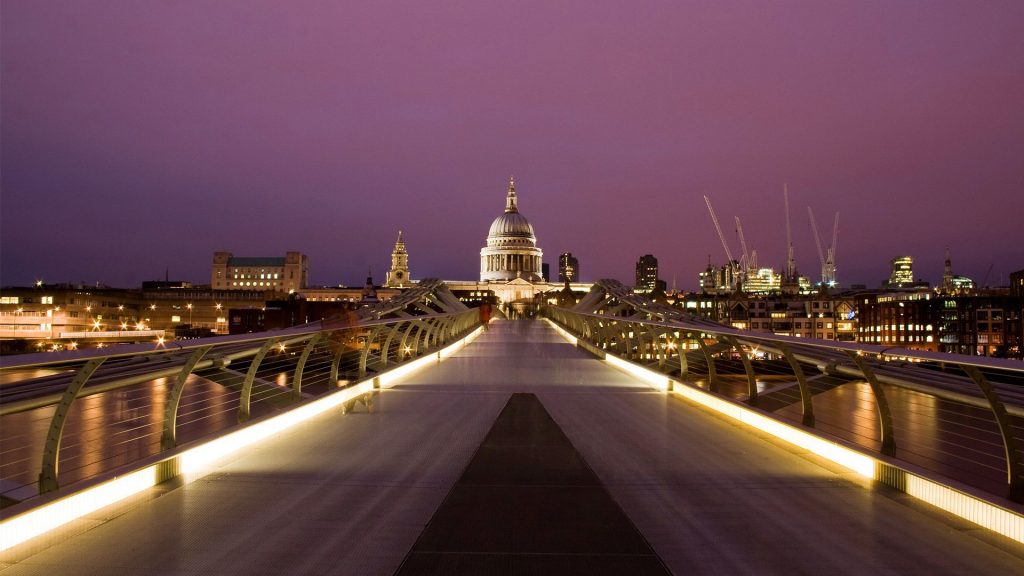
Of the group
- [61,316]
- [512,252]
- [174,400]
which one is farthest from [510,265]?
[174,400]

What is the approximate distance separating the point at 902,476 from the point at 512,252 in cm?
16849

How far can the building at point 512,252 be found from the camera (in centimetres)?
17388

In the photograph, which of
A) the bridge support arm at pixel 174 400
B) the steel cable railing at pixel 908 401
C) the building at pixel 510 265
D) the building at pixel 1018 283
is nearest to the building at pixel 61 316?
the building at pixel 510 265

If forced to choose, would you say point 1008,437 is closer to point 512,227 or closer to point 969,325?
point 969,325

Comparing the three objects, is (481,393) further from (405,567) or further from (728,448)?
(405,567)

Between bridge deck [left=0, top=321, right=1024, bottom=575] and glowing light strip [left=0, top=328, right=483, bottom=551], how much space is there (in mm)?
140

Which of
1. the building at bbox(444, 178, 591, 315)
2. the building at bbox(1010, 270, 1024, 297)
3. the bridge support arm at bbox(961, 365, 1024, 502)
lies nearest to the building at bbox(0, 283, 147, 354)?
the building at bbox(444, 178, 591, 315)

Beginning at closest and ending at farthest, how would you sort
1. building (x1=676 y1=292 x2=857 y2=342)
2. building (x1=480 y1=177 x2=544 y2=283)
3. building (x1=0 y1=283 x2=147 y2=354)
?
1. building (x1=0 y1=283 x2=147 y2=354)
2. building (x1=676 y1=292 x2=857 y2=342)
3. building (x1=480 y1=177 x2=544 y2=283)

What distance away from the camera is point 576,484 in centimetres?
588

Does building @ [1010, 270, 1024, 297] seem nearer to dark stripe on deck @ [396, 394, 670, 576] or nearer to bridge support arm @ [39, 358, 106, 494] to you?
dark stripe on deck @ [396, 394, 670, 576]

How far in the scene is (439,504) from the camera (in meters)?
5.27

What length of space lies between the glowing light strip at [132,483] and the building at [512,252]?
162 metres

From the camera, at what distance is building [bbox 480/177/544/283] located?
173875 millimetres

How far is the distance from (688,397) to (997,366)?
23.6 ft
